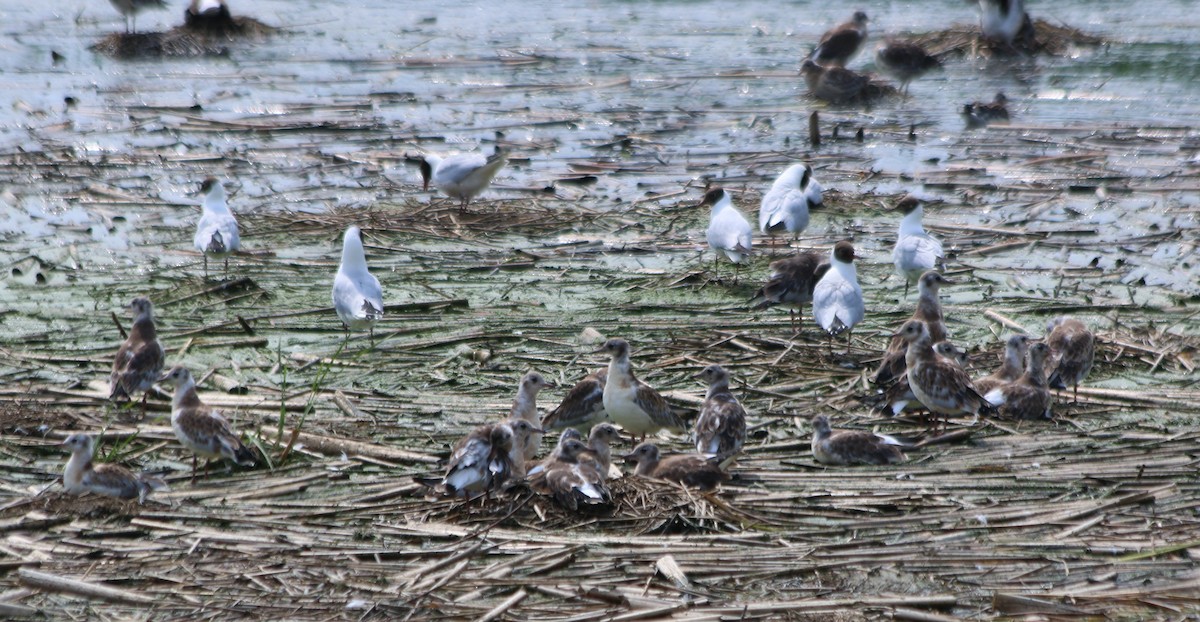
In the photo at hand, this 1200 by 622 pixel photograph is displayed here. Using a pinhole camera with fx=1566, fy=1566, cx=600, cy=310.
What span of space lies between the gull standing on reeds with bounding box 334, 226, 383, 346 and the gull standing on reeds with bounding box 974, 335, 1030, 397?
148 inches

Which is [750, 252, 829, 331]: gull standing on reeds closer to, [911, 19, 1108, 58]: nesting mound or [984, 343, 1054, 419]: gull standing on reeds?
[984, 343, 1054, 419]: gull standing on reeds

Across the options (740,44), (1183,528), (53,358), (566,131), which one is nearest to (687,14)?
(740,44)

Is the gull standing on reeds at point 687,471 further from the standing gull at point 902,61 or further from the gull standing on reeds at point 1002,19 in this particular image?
the gull standing on reeds at point 1002,19

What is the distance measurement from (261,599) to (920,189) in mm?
10116

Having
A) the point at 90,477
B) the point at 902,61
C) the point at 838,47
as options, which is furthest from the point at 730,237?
the point at 838,47

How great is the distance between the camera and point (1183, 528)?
6.60m

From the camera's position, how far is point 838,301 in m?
9.60

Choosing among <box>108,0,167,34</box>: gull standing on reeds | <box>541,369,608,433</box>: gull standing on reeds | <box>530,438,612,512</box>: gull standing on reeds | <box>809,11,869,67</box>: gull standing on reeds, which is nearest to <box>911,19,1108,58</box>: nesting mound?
<box>809,11,869,67</box>: gull standing on reeds

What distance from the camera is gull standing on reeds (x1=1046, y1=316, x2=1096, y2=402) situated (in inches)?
342

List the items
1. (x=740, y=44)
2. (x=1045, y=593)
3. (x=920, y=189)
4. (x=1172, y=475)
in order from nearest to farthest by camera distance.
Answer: (x=1045, y=593) < (x=1172, y=475) < (x=920, y=189) < (x=740, y=44)

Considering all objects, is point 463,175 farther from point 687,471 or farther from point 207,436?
point 687,471

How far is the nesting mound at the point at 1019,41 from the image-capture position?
23.6m

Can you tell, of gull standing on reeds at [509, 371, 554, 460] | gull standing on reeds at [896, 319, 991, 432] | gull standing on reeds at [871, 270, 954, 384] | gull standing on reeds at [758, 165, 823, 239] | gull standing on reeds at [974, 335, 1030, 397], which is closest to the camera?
gull standing on reeds at [509, 371, 554, 460]

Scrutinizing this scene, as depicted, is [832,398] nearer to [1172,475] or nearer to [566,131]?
[1172,475]
